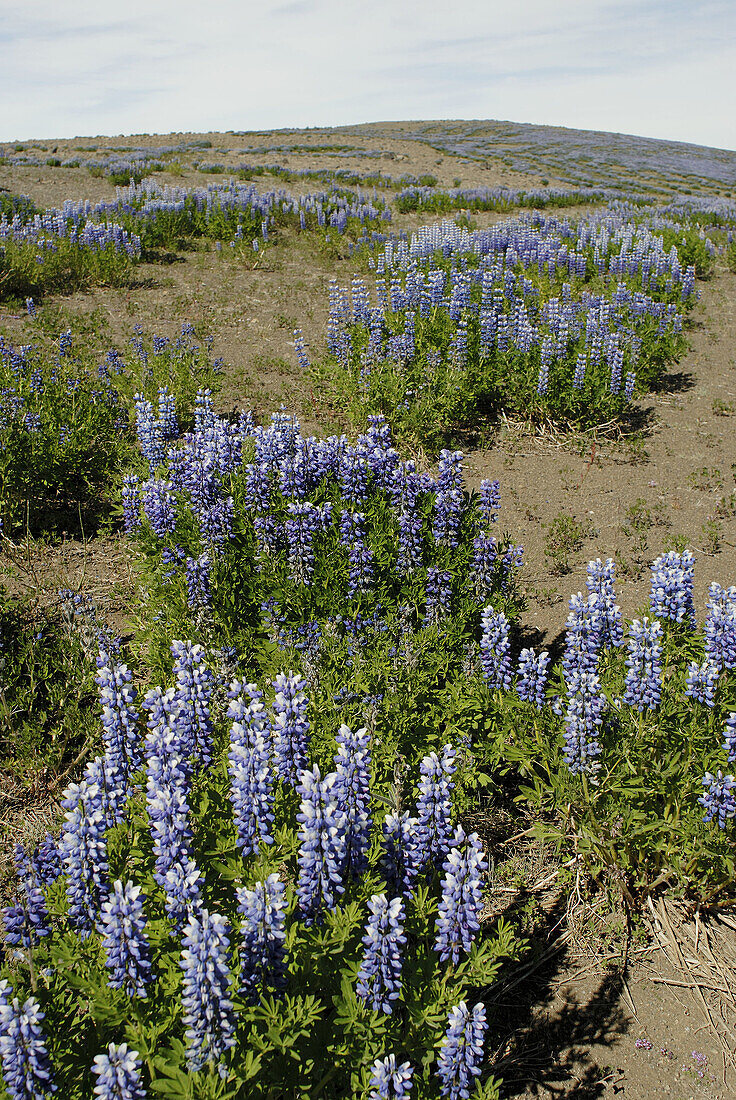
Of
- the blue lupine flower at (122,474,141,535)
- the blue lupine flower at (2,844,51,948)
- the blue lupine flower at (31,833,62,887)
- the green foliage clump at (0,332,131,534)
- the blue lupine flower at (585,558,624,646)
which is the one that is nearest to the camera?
the blue lupine flower at (2,844,51,948)

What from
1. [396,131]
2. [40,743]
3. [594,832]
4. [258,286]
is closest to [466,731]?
[594,832]

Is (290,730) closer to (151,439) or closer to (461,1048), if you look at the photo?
(461,1048)

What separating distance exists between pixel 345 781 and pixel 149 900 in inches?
34.2

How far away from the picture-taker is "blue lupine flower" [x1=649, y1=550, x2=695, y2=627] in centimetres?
404

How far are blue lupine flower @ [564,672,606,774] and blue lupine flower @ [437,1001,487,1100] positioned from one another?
4.44 feet

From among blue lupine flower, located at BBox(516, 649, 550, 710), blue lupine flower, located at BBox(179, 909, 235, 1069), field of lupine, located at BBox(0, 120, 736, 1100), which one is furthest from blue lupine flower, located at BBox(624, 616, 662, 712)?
blue lupine flower, located at BBox(179, 909, 235, 1069)

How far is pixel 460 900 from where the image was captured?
7.91 ft

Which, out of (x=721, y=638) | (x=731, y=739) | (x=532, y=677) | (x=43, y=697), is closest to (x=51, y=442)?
(x=43, y=697)

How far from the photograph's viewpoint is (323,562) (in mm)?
4734

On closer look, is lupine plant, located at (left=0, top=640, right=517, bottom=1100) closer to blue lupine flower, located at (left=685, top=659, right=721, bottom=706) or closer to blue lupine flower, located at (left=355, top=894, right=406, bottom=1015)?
blue lupine flower, located at (left=355, top=894, right=406, bottom=1015)

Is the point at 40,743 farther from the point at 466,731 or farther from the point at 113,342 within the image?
the point at 113,342

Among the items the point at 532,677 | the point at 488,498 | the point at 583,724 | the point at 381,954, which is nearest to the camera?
the point at 381,954

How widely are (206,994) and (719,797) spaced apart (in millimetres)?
2243

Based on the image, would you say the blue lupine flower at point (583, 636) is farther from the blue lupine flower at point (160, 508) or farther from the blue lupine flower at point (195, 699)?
the blue lupine flower at point (160, 508)
